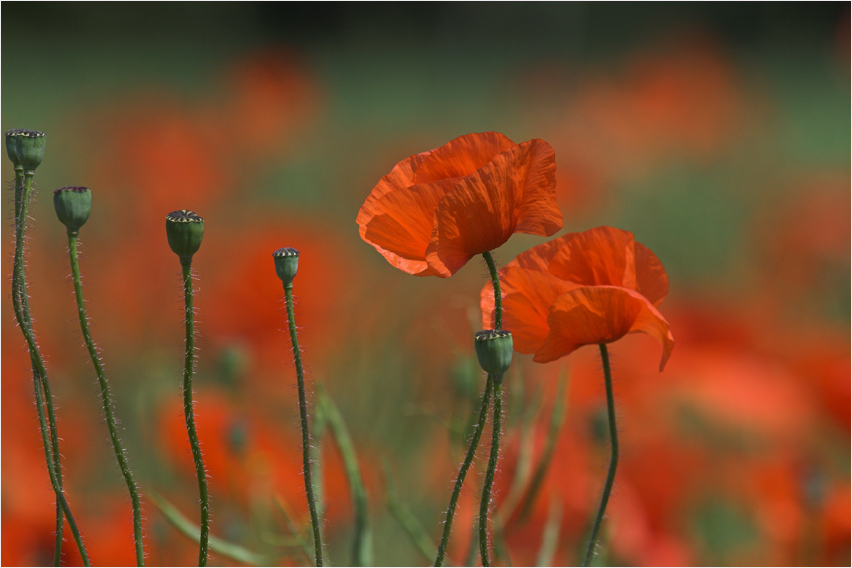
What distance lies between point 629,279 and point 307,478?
15 centimetres

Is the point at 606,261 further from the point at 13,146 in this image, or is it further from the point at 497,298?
the point at 13,146

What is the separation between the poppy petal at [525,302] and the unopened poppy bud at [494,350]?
0.07 m

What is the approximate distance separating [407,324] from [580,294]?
86cm

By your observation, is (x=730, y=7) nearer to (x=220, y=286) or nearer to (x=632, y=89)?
(x=632, y=89)

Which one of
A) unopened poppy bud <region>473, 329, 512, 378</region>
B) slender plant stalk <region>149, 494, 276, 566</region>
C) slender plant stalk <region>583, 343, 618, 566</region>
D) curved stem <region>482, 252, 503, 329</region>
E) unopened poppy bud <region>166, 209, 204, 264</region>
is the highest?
unopened poppy bud <region>166, 209, 204, 264</region>

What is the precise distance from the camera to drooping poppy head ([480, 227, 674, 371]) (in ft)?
1.00

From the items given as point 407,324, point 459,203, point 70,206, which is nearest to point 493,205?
point 459,203

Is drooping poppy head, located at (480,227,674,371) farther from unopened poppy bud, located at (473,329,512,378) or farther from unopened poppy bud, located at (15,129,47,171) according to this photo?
unopened poppy bud, located at (15,129,47,171)

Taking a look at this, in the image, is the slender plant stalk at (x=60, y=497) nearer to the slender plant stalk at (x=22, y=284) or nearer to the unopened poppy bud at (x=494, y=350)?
the slender plant stalk at (x=22, y=284)

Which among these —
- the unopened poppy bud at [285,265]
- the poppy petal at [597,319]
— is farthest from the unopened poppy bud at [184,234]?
the poppy petal at [597,319]

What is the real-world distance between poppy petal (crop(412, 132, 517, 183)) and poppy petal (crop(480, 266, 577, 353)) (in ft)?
0.14

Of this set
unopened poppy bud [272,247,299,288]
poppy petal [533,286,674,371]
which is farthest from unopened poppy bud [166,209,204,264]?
poppy petal [533,286,674,371]

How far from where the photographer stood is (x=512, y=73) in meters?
3.32

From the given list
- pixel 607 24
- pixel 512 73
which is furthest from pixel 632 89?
pixel 607 24
